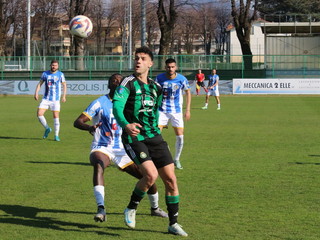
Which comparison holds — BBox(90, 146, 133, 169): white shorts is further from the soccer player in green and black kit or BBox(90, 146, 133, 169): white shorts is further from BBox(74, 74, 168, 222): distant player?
the soccer player in green and black kit

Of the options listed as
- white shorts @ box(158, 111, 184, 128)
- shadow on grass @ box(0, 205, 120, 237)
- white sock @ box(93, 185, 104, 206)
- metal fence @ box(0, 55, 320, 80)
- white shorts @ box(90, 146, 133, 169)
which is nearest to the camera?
shadow on grass @ box(0, 205, 120, 237)

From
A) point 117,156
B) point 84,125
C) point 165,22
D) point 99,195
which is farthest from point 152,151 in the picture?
point 165,22

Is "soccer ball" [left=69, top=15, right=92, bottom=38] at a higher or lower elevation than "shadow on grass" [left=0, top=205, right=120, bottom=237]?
higher

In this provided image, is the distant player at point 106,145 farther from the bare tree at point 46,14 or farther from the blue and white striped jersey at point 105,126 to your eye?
the bare tree at point 46,14

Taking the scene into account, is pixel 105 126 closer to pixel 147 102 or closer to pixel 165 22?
pixel 147 102

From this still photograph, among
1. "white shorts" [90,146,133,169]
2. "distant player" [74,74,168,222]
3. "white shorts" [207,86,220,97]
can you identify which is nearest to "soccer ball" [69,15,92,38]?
"white shorts" [207,86,220,97]

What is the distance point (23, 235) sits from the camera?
6.65m

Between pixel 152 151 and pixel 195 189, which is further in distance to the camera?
pixel 195 189

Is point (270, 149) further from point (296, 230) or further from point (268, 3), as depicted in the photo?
point (268, 3)

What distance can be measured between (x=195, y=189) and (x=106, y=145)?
203 centimetres

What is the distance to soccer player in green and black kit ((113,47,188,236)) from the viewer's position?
21.2 ft

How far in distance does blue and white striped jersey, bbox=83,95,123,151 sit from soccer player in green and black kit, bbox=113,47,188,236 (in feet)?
4.02

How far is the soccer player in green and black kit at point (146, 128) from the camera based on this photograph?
21.2 ft

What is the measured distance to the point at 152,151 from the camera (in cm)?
657
